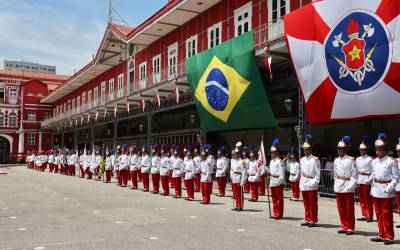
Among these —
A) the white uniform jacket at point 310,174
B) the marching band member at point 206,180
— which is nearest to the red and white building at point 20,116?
the marching band member at point 206,180

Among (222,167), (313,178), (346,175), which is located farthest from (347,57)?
(222,167)

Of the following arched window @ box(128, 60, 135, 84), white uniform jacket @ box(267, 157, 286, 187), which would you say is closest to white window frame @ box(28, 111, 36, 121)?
arched window @ box(128, 60, 135, 84)

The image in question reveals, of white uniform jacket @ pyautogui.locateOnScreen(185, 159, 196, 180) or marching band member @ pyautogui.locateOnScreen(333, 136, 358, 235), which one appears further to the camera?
white uniform jacket @ pyautogui.locateOnScreen(185, 159, 196, 180)

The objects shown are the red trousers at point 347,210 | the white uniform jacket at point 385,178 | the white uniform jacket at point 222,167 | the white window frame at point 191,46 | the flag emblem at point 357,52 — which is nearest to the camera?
the white uniform jacket at point 385,178

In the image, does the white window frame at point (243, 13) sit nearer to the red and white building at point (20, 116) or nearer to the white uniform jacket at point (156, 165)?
the white uniform jacket at point (156, 165)

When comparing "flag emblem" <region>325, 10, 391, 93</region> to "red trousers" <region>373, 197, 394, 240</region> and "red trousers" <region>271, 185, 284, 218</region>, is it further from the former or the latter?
"red trousers" <region>373, 197, 394, 240</region>

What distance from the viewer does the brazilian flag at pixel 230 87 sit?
1673 cm

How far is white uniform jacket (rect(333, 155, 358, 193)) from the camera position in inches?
338

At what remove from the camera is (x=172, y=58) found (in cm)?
2816

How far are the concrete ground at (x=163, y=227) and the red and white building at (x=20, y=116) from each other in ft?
168

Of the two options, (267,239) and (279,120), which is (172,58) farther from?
(267,239)

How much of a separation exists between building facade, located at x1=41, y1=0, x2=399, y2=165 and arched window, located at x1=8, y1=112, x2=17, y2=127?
68.6ft

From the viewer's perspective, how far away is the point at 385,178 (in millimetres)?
8008

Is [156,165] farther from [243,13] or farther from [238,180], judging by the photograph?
[243,13]
